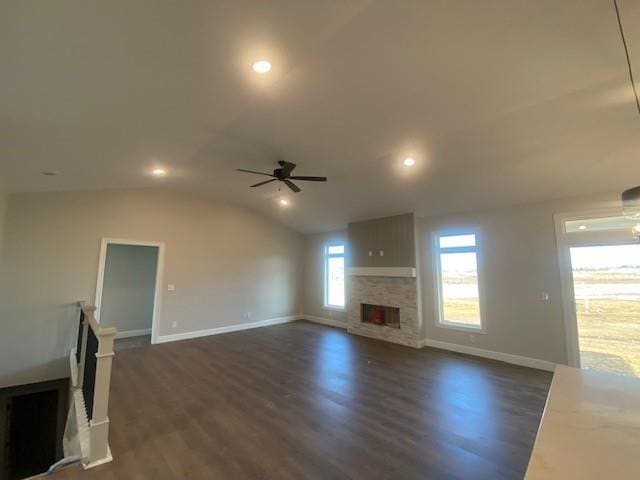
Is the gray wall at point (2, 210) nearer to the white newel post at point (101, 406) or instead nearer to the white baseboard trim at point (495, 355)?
the white newel post at point (101, 406)

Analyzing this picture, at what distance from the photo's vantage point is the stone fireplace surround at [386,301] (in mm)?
6086

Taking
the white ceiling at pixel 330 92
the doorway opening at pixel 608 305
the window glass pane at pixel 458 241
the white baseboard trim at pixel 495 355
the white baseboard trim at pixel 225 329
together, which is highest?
the white ceiling at pixel 330 92

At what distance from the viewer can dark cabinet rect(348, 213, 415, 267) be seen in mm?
6262

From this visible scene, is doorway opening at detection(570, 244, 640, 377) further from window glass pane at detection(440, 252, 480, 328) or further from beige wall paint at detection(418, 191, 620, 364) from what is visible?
window glass pane at detection(440, 252, 480, 328)

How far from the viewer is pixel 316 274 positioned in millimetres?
8734

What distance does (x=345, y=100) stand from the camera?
306 cm

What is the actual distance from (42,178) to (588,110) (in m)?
6.99

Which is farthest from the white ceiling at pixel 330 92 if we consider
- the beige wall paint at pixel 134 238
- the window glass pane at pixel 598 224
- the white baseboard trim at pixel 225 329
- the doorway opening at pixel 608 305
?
the white baseboard trim at pixel 225 329

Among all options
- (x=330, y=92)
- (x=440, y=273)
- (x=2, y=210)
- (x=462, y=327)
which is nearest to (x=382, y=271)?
(x=440, y=273)

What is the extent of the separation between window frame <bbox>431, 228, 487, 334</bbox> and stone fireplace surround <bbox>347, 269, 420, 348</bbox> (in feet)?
1.50

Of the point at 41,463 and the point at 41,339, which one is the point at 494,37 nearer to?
the point at 41,463

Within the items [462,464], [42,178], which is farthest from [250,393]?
[42,178]

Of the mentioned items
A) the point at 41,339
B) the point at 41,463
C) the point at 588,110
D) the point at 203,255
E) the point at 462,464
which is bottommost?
the point at 41,463

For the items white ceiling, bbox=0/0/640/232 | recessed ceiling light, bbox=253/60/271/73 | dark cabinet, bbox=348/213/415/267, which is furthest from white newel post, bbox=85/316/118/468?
dark cabinet, bbox=348/213/415/267
